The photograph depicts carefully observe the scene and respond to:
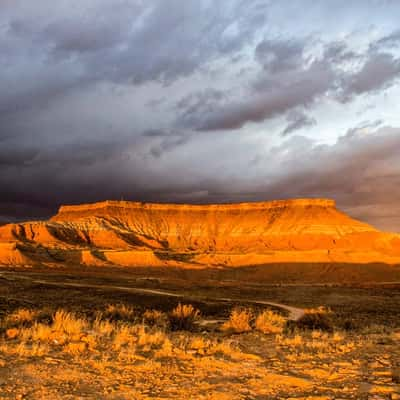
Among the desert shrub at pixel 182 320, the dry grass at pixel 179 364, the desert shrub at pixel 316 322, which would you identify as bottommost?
the desert shrub at pixel 316 322

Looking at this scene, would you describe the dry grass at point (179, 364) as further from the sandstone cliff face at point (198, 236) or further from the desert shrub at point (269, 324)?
the sandstone cliff face at point (198, 236)

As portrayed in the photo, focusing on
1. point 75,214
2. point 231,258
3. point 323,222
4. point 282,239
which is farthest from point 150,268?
point 75,214

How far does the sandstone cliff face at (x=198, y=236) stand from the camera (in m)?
78.8

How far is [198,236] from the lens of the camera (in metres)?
128

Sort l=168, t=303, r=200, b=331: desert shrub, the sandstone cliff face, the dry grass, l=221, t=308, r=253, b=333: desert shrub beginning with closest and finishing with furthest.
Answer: the dry grass, l=221, t=308, r=253, b=333: desert shrub, l=168, t=303, r=200, b=331: desert shrub, the sandstone cliff face

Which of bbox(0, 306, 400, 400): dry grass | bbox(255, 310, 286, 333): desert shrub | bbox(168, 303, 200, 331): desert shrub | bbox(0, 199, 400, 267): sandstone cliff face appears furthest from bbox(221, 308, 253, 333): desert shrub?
bbox(0, 199, 400, 267): sandstone cliff face

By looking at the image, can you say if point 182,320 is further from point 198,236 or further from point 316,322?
→ point 198,236

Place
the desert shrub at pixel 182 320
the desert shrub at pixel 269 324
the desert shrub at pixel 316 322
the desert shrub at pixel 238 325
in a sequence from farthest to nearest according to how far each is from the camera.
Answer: the desert shrub at pixel 316 322, the desert shrub at pixel 182 320, the desert shrub at pixel 238 325, the desert shrub at pixel 269 324

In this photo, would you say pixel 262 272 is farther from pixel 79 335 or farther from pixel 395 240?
pixel 79 335

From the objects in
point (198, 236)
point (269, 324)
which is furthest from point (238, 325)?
point (198, 236)

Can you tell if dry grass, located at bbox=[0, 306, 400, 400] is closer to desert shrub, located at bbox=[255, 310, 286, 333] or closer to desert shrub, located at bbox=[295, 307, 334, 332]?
desert shrub, located at bbox=[255, 310, 286, 333]

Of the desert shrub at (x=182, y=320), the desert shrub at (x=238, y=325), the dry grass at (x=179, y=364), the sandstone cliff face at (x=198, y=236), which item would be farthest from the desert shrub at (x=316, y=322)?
the sandstone cliff face at (x=198, y=236)

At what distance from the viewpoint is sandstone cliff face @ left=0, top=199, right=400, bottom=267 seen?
258 ft

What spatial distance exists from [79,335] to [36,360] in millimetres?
2186
